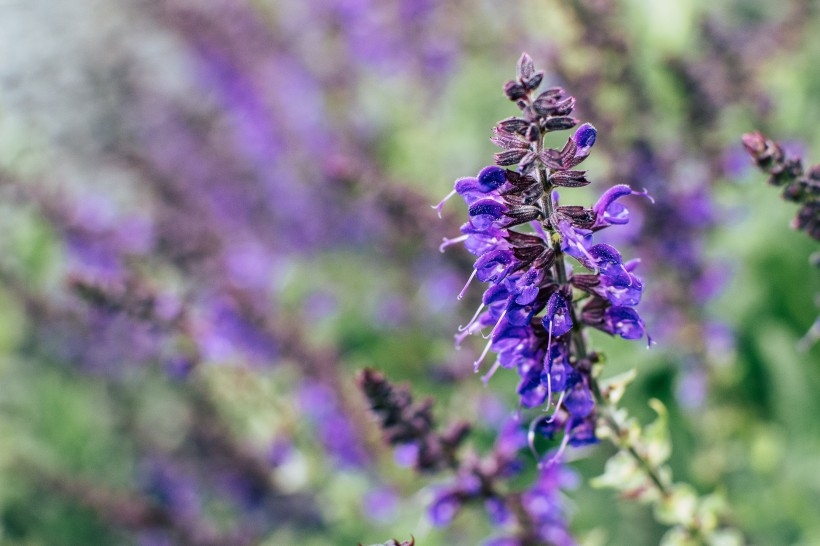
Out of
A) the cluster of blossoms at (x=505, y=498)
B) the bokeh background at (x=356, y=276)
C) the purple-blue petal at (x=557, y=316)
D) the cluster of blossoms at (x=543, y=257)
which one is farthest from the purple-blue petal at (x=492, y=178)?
the bokeh background at (x=356, y=276)

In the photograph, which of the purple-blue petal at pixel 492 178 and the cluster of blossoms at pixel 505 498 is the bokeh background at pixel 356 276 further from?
the purple-blue petal at pixel 492 178

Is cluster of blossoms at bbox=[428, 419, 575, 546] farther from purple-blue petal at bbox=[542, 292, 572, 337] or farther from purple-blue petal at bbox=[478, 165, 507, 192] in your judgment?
purple-blue petal at bbox=[478, 165, 507, 192]

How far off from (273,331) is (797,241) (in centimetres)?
234

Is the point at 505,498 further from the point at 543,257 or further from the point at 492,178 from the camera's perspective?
the point at 492,178

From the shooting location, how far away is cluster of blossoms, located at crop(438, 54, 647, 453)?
1580 millimetres

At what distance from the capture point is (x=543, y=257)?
162 cm

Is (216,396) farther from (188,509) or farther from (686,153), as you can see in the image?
(686,153)

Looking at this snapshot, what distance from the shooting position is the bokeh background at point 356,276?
11.0 ft

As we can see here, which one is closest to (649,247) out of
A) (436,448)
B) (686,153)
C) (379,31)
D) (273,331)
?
(686,153)

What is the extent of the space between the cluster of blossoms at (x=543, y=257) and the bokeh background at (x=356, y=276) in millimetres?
890

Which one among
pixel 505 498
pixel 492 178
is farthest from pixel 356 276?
pixel 492 178

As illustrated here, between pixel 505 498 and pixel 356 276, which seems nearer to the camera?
pixel 505 498

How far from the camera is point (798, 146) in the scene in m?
3.25

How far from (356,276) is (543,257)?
4273 millimetres
